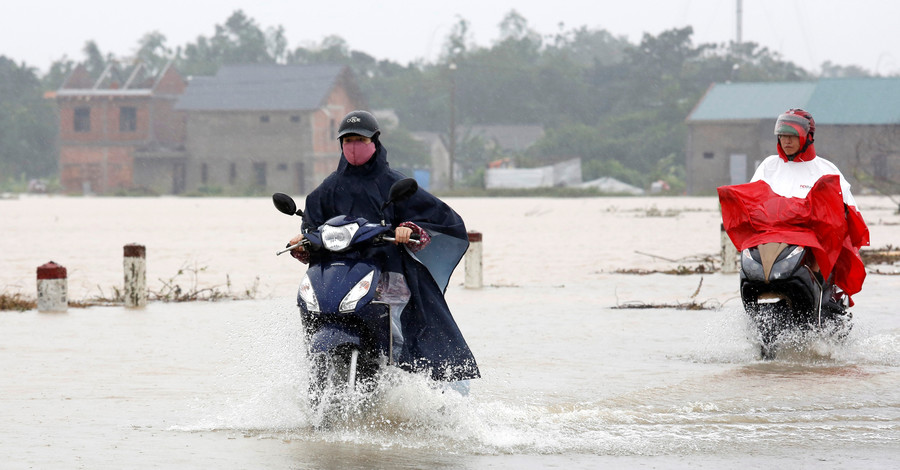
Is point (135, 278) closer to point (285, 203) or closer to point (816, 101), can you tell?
point (285, 203)

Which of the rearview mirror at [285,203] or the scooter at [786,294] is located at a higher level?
the rearview mirror at [285,203]

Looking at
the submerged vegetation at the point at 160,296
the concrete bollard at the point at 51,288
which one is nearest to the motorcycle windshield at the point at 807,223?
the submerged vegetation at the point at 160,296

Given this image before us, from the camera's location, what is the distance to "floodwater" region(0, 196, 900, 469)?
232 inches

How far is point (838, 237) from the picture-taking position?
867 centimetres

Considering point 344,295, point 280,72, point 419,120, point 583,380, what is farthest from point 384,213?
→ point 419,120

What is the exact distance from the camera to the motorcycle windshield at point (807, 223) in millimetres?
8648

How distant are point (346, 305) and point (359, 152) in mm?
859

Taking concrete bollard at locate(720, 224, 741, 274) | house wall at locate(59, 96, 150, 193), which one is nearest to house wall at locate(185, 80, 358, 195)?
house wall at locate(59, 96, 150, 193)

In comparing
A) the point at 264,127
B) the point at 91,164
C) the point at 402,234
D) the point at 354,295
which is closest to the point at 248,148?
the point at 264,127

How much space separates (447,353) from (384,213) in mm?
770

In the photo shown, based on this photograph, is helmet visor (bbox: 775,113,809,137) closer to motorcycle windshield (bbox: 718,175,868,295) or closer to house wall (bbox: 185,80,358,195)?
motorcycle windshield (bbox: 718,175,868,295)

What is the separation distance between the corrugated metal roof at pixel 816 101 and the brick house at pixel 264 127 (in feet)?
77.3

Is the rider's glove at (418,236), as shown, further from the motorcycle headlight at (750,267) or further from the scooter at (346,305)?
the motorcycle headlight at (750,267)

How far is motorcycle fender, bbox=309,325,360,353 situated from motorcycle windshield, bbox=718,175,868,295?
356 centimetres
